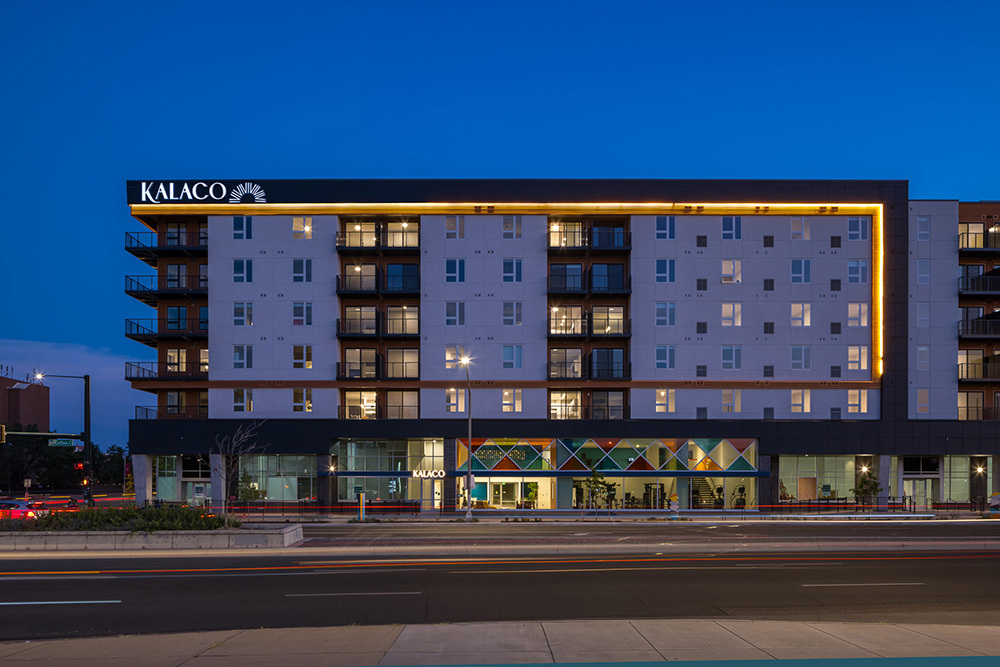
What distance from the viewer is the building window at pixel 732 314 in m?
49.8

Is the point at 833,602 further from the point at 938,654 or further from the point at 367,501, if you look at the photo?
Answer: the point at 367,501

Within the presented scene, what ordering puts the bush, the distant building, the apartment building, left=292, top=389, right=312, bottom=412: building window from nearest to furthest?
the bush
the apartment building
left=292, top=389, right=312, bottom=412: building window
the distant building

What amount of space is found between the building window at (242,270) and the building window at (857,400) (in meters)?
44.7

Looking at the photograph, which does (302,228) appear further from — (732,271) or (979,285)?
(979,285)

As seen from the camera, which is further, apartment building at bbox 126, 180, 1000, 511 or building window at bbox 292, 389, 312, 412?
building window at bbox 292, 389, 312, 412

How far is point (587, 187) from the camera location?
4975 cm

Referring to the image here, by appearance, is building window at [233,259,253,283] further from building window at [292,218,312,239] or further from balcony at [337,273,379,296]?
balcony at [337,273,379,296]

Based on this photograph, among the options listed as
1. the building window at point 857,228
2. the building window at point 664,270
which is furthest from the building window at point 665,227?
the building window at point 857,228

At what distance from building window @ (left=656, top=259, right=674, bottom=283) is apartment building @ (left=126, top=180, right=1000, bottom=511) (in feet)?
0.54

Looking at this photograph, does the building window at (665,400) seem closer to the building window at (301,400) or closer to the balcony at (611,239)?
the balcony at (611,239)

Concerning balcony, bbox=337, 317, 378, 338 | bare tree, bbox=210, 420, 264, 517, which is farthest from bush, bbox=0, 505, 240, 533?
balcony, bbox=337, 317, 378, 338

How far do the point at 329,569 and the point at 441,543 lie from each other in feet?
20.8

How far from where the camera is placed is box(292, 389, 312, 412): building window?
49.7m

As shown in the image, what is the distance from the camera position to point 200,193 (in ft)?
163
